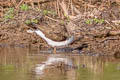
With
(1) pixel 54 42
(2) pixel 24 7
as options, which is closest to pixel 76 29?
(1) pixel 54 42

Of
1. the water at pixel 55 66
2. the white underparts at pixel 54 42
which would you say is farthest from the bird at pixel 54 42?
the water at pixel 55 66

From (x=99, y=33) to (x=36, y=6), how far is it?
468cm

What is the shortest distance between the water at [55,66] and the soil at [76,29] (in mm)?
1249

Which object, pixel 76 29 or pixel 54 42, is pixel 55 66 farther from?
pixel 76 29

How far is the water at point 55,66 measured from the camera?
1014 centimetres

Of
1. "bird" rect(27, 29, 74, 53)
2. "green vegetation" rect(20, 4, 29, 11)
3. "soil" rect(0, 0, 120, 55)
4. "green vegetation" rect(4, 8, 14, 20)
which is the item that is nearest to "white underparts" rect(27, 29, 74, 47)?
"bird" rect(27, 29, 74, 53)

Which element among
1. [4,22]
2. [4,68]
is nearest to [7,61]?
[4,68]

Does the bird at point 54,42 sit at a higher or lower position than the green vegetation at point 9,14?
lower

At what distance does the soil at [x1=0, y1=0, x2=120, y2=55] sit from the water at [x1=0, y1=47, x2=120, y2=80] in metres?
1.25

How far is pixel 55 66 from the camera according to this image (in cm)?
1168

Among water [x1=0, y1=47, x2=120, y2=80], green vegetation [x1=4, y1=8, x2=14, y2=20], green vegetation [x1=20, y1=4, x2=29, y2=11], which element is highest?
green vegetation [x1=20, y1=4, x2=29, y2=11]

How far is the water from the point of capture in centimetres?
1014

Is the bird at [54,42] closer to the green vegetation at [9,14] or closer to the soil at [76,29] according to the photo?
the soil at [76,29]

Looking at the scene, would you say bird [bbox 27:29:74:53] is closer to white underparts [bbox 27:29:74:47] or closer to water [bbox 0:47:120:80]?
white underparts [bbox 27:29:74:47]
